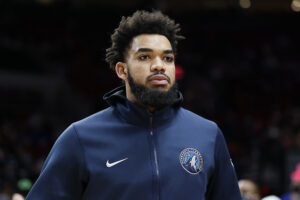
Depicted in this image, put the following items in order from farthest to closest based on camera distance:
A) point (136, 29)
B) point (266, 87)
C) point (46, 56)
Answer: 1. point (46, 56)
2. point (266, 87)
3. point (136, 29)

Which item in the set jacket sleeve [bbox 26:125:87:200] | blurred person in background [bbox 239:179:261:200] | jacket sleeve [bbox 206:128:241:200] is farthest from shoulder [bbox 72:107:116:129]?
blurred person in background [bbox 239:179:261:200]

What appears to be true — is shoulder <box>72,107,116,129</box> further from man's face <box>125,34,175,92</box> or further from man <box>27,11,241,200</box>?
man's face <box>125,34,175,92</box>

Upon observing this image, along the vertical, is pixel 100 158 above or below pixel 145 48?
below

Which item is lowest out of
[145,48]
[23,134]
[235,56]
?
[23,134]

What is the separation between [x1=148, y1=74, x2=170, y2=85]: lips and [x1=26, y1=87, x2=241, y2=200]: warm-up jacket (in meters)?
0.13

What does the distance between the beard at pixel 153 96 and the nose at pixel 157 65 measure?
92 mm

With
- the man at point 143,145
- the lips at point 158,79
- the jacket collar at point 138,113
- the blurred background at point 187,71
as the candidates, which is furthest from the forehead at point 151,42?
the blurred background at point 187,71

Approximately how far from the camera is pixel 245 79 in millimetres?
15398

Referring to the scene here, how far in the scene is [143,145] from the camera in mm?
2650

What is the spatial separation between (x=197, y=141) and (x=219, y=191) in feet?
0.85

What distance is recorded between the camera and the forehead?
8.88ft

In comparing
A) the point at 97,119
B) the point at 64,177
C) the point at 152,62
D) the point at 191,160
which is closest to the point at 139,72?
the point at 152,62

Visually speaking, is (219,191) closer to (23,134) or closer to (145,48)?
(145,48)

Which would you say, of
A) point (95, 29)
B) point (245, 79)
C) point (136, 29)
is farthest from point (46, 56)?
point (136, 29)
